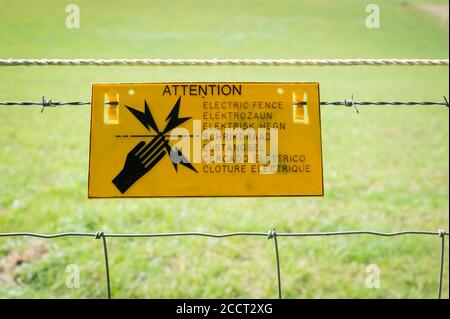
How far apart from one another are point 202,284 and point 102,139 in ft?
5.84

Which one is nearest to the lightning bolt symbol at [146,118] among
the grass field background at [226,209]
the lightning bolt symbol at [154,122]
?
the lightning bolt symbol at [154,122]

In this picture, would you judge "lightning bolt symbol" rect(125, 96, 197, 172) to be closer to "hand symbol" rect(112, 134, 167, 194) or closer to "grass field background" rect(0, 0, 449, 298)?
"hand symbol" rect(112, 134, 167, 194)

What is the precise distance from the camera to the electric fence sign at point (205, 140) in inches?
53.5

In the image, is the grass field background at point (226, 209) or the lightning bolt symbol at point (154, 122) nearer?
the lightning bolt symbol at point (154, 122)

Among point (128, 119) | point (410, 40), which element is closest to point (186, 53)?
point (410, 40)

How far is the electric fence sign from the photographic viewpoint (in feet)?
4.46

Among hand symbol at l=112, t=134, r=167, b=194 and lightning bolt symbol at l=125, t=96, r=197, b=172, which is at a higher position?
lightning bolt symbol at l=125, t=96, r=197, b=172

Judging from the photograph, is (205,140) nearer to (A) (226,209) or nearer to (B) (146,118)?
(B) (146,118)

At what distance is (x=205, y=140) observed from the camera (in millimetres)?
1374

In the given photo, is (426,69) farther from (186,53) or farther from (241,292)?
(241,292)

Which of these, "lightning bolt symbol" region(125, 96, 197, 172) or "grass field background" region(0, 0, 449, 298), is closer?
"lightning bolt symbol" region(125, 96, 197, 172)

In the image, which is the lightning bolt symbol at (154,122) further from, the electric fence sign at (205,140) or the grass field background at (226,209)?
the grass field background at (226,209)

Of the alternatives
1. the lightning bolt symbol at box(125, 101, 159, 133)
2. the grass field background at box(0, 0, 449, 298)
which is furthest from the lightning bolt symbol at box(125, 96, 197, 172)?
the grass field background at box(0, 0, 449, 298)

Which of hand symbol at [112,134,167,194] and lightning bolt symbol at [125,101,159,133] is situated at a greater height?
lightning bolt symbol at [125,101,159,133]
